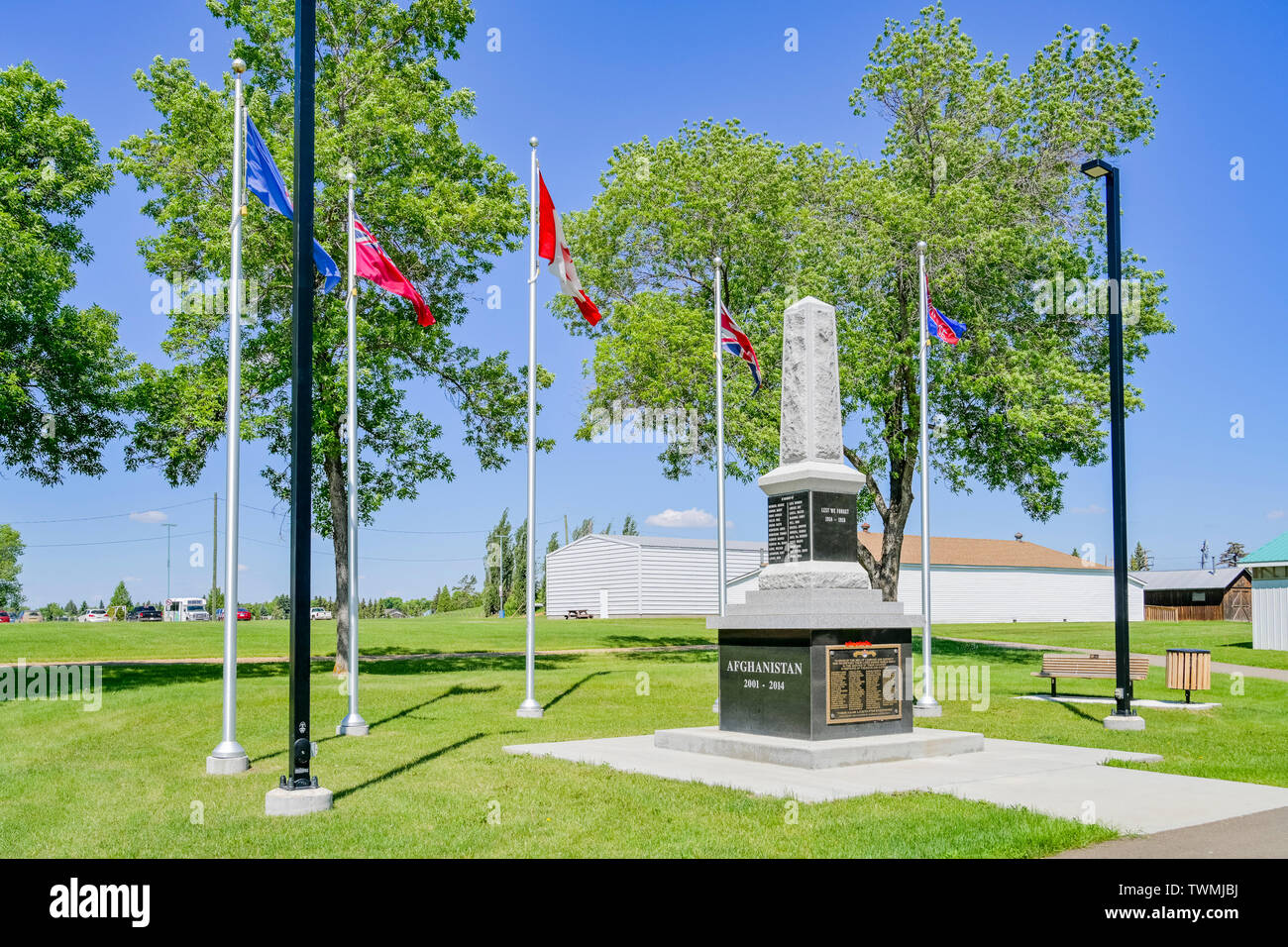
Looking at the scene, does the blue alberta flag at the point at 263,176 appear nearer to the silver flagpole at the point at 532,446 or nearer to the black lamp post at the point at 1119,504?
the silver flagpole at the point at 532,446

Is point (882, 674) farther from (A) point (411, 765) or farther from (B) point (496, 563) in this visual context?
(B) point (496, 563)

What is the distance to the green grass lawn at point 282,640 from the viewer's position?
34094 millimetres

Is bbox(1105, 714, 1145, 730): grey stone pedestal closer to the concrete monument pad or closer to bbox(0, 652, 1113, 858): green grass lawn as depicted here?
the concrete monument pad

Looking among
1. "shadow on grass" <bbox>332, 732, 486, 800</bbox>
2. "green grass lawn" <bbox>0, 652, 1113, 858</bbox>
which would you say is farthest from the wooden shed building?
"shadow on grass" <bbox>332, 732, 486, 800</bbox>

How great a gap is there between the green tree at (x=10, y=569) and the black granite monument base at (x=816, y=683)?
86.9 meters

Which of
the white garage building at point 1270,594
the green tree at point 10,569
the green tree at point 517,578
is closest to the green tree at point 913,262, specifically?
the white garage building at point 1270,594

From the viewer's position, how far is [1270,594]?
117 feet

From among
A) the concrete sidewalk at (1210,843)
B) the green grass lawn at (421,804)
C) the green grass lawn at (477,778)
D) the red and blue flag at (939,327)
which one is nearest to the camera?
the concrete sidewalk at (1210,843)

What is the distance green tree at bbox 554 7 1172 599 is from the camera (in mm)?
27562

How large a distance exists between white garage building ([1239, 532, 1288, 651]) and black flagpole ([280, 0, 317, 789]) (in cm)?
3468

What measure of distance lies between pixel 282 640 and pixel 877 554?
33.1m

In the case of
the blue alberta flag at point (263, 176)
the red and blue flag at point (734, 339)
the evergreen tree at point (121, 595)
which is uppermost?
the blue alberta flag at point (263, 176)
